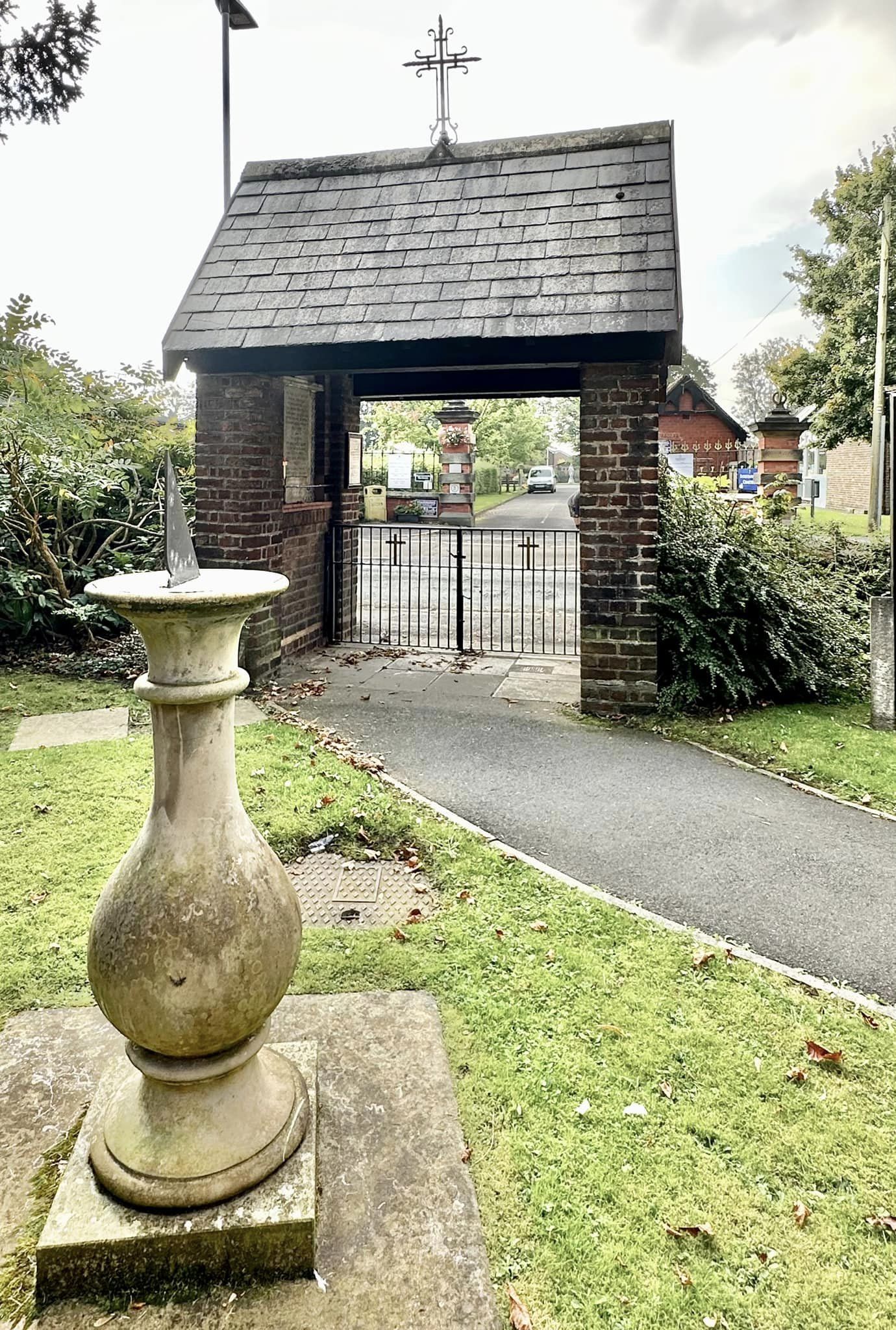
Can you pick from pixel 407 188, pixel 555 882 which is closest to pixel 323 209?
pixel 407 188

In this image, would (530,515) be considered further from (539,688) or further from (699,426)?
(539,688)

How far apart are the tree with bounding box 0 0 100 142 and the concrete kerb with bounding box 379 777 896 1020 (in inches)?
253

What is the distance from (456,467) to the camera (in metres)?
28.2

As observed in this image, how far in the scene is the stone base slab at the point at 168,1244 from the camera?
176 centimetres

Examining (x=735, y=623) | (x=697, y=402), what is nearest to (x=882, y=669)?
(x=735, y=623)

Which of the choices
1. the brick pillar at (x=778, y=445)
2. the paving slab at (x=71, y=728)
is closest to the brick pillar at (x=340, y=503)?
the paving slab at (x=71, y=728)

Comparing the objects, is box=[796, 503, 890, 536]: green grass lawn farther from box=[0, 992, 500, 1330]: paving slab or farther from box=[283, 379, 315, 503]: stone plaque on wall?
box=[0, 992, 500, 1330]: paving slab

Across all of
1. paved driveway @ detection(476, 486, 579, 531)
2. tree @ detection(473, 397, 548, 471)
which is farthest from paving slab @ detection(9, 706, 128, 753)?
tree @ detection(473, 397, 548, 471)

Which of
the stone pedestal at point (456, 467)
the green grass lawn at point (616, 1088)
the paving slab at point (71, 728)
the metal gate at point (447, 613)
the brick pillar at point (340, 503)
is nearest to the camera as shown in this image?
the green grass lawn at point (616, 1088)

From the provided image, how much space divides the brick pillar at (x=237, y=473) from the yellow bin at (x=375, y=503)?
21.7 m

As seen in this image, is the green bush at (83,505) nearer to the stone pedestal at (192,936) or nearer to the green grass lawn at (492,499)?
the stone pedestal at (192,936)

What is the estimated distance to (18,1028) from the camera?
267 cm

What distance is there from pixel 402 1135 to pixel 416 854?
1.93 meters

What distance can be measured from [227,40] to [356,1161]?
1203 cm
